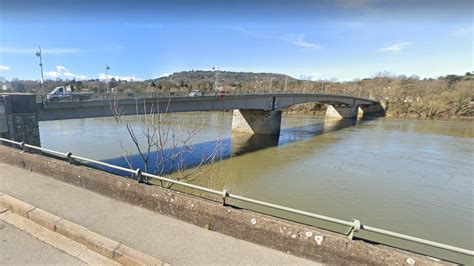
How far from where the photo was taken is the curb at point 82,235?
260cm

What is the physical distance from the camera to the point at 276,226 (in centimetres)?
275

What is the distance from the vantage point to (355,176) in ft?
47.0

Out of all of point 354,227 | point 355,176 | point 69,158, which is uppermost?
point 354,227

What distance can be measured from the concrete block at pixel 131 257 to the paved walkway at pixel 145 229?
7cm

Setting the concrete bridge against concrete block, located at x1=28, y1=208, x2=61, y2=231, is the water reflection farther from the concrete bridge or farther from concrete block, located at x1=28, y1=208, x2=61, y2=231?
concrete block, located at x1=28, y1=208, x2=61, y2=231

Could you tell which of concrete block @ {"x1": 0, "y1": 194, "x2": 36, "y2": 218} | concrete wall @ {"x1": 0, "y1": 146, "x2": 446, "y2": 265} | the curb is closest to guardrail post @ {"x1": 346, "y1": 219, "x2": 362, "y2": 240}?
concrete wall @ {"x1": 0, "y1": 146, "x2": 446, "y2": 265}

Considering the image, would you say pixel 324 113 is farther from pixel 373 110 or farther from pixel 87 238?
pixel 87 238

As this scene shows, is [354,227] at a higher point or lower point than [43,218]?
higher

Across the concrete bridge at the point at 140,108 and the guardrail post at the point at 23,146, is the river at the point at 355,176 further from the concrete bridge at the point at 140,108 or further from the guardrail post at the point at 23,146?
the guardrail post at the point at 23,146

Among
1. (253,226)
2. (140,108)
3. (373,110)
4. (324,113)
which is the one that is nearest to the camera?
(253,226)

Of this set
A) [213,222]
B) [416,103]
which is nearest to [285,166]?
[213,222]

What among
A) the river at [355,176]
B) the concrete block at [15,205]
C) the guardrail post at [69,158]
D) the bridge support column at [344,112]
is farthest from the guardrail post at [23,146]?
the bridge support column at [344,112]

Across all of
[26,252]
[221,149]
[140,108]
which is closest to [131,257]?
[26,252]

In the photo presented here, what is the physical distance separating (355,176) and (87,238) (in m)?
14.4
